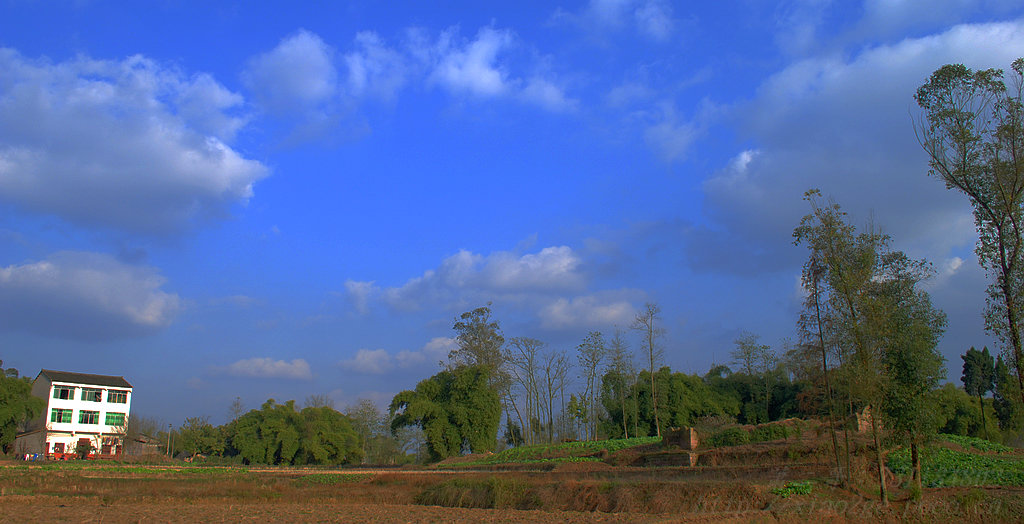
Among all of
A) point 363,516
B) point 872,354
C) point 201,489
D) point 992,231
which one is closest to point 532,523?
point 363,516

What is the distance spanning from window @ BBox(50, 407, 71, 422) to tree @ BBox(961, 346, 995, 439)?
9247 centimetres

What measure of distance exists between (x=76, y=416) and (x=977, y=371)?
308 feet

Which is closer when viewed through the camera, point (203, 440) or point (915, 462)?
point (915, 462)

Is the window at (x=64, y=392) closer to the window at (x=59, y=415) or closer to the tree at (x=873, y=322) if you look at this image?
the window at (x=59, y=415)

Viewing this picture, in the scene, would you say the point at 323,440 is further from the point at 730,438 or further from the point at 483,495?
the point at 483,495

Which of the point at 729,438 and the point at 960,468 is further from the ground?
the point at 729,438

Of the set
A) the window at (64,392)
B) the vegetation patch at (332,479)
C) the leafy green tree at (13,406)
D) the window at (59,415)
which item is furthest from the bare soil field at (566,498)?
the window at (64,392)

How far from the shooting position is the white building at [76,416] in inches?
2586

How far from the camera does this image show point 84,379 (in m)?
71.1

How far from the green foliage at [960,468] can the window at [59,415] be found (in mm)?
78339

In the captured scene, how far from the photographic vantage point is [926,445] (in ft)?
57.8

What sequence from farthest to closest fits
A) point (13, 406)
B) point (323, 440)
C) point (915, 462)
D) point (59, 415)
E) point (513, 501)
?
point (59, 415) → point (323, 440) → point (13, 406) → point (513, 501) → point (915, 462)

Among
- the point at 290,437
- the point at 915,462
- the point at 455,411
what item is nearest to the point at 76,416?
the point at 290,437

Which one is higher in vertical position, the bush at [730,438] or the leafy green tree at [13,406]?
the leafy green tree at [13,406]
